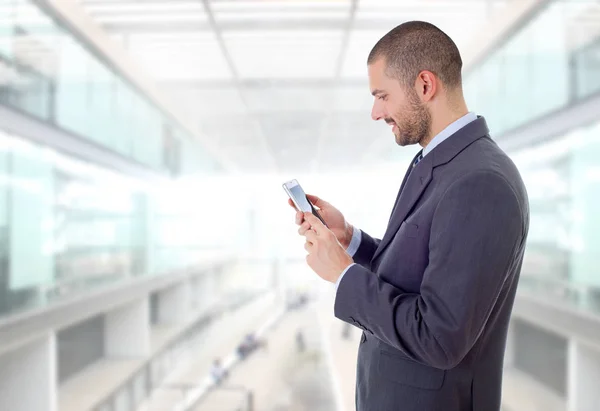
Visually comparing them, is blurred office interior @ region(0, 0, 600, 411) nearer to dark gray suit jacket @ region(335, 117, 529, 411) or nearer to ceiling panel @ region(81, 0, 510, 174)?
ceiling panel @ region(81, 0, 510, 174)

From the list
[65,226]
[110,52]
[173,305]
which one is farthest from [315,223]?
[173,305]

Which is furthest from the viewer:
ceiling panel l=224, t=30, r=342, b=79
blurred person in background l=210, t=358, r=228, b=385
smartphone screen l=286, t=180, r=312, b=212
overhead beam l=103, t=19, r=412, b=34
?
blurred person in background l=210, t=358, r=228, b=385

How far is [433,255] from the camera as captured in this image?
0.54m

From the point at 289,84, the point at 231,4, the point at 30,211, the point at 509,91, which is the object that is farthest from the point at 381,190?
the point at 30,211

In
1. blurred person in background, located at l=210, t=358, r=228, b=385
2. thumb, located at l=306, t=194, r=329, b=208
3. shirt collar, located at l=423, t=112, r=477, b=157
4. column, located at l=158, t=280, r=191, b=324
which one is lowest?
blurred person in background, located at l=210, t=358, r=228, b=385

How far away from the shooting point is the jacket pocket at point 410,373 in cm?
61

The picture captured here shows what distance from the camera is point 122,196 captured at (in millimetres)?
2811

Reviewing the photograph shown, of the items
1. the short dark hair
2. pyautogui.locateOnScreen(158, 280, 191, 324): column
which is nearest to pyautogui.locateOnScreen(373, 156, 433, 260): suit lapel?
the short dark hair

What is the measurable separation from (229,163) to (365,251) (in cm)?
385

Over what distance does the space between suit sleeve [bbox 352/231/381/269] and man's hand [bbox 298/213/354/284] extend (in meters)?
0.23

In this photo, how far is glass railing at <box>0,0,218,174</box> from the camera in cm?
165

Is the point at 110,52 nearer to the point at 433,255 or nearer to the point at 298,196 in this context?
the point at 298,196

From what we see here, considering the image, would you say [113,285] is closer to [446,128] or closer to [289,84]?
Result: [289,84]

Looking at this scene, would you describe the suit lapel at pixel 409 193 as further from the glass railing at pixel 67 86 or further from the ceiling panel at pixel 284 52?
the ceiling panel at pixel 284 52
